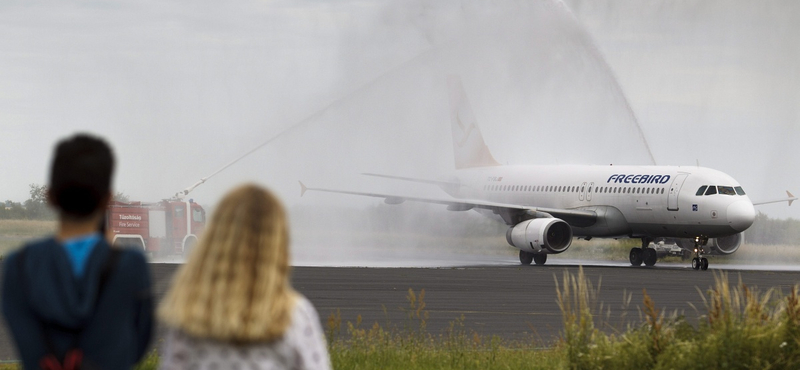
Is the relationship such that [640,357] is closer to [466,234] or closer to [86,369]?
[86,369]

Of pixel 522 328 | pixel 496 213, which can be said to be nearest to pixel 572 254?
pixel 496 213

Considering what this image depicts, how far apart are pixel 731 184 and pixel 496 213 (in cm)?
946

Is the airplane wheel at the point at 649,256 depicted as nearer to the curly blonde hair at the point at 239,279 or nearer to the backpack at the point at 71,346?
the curly blonde hair at the point at 239,279

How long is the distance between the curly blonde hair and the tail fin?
47309 millimetres

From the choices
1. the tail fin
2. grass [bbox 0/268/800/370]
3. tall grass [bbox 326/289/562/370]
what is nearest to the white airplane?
the tail fin

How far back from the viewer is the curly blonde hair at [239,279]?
388 cm

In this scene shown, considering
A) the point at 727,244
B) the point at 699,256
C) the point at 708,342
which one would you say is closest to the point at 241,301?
the point at 708,342

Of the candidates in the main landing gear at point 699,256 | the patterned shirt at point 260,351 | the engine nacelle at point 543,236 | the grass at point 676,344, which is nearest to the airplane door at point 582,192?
the engine nacelle at point 543,236

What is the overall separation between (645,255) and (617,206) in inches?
103

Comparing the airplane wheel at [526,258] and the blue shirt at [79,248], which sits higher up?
the blue shirt at [79,248]

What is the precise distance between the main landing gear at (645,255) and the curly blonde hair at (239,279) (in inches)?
1519

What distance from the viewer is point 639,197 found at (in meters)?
39.0

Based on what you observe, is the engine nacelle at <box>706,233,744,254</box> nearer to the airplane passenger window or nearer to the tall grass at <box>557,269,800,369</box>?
the airplane passenger window

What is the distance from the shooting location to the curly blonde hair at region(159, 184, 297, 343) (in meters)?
3.88
